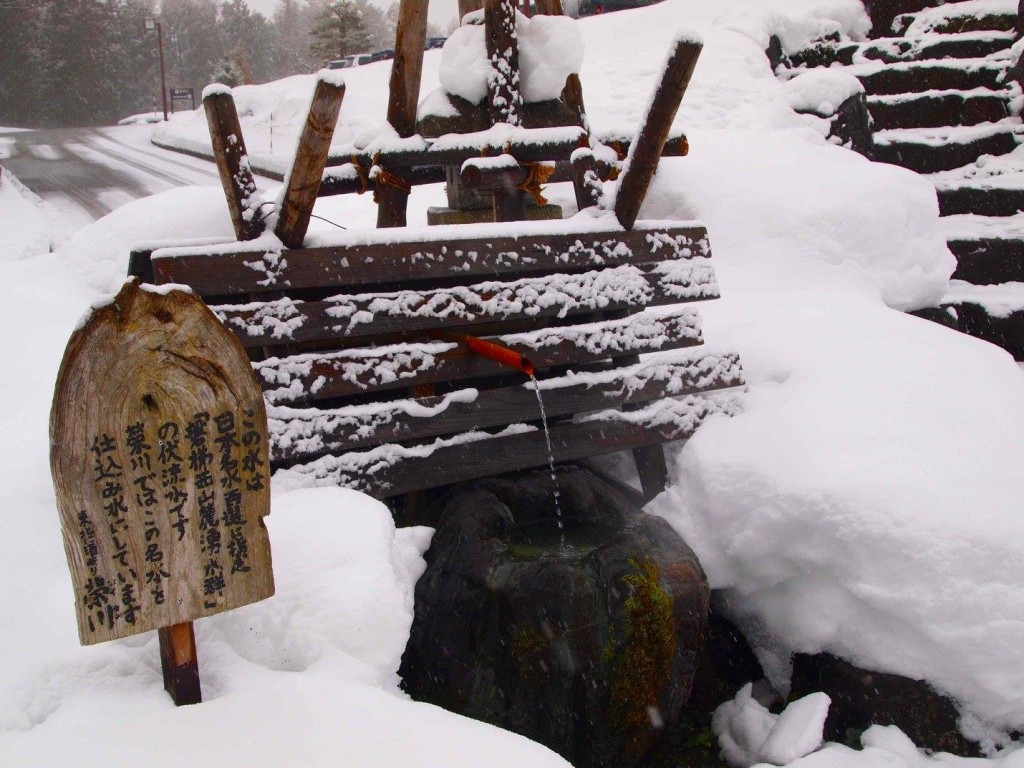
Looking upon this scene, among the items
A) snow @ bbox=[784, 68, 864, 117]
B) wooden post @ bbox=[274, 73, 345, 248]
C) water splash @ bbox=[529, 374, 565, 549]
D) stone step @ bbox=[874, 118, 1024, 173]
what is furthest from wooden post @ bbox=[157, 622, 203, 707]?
snow @ bbox=[784, 68, 864, 117]

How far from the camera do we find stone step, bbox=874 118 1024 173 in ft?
26.3

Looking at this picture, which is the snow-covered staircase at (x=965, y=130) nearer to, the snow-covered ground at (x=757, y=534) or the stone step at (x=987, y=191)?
the stone step at (x=987, y=191)

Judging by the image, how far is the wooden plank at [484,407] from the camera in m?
3.04

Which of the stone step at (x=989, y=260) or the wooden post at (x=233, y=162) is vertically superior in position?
the wooden post at (x=233, y=162)

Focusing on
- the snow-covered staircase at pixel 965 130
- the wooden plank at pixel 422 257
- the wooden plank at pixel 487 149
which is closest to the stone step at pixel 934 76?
the snow-covered staircase at pixel 965 130

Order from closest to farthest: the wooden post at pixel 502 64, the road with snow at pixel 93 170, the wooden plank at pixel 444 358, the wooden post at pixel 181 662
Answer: the wooden post at pixel 181 662 → the wooden plank at pixel 444 358 → the wooden post at pixel 502 64 → the road with snow at pixel 93 170

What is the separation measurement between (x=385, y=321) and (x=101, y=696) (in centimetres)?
181

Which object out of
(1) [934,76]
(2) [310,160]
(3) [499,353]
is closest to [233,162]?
(2) [310,160]

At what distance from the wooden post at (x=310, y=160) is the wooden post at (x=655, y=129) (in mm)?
1579

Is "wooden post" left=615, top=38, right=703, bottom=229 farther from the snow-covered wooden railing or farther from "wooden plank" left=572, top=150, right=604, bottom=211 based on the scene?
"wooden plank" left=572, top=150, right=604, bottom=211

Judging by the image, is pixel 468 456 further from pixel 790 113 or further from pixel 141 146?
pixel 141 146

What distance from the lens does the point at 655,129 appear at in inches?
142

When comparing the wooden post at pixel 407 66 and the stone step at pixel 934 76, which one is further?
the stone step at pixel 934 76

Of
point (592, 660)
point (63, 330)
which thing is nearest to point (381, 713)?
point (592, 660)
